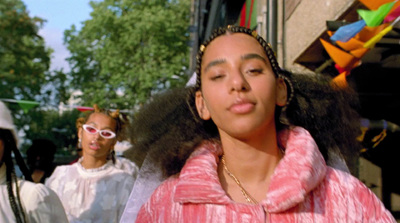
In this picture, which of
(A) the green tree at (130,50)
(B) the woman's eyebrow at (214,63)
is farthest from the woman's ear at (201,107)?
(A) the green tree at (130,50)

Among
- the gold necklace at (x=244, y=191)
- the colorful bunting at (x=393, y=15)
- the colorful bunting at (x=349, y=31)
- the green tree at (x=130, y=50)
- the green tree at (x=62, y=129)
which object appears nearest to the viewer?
the gold necklace at (x=244, y=191)

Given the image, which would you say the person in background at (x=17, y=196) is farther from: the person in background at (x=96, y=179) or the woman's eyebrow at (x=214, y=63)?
the person in background at (x=96, y=179)

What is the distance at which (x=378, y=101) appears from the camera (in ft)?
24.4

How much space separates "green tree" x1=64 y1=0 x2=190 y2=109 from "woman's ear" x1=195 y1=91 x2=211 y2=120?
866 inches

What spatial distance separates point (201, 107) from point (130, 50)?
2442 centimetres

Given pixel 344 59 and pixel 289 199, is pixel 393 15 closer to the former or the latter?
pixel 344 59

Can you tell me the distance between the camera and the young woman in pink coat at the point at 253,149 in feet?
5.84

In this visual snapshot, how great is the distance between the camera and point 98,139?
5.51m

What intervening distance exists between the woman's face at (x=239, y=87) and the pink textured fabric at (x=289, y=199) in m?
0.18

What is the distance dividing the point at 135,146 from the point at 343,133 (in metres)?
0.94

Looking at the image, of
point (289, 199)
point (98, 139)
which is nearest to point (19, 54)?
point (98, 139)

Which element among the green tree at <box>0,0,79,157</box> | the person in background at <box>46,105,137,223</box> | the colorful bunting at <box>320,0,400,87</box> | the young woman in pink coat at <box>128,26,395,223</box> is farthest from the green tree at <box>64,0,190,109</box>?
the young woman in pink coat at <box>128,26,395,223</box>

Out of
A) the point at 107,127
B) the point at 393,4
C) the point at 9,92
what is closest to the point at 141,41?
the point at 9,92

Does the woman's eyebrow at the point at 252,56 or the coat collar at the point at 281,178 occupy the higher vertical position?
the woman's eyebrow at the point at 252,56
